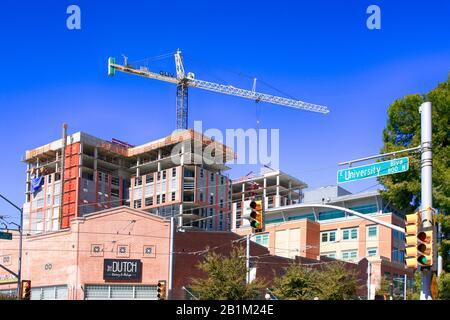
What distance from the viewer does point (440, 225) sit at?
3103 cm

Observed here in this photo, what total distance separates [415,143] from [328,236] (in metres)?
59.2

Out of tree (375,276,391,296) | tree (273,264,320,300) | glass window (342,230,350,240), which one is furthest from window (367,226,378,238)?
tree (273,264,320,300)

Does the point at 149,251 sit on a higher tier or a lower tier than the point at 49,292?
higher

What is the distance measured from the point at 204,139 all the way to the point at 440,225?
101094mm

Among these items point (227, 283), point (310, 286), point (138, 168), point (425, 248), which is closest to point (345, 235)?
point (310, 286)

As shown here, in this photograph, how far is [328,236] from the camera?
3612 inches

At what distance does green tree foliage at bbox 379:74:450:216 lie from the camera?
3127cm

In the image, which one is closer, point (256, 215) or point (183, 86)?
point (256, 215)

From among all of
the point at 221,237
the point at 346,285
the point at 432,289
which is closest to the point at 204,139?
the point at 221,237

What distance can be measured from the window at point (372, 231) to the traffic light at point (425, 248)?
236 feet

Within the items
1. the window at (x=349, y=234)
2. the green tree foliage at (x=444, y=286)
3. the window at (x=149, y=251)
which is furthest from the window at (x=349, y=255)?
the green tree foliage at (x=444, y=286)

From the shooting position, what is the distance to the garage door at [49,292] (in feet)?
196

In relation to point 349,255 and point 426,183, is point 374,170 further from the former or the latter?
point 349,255

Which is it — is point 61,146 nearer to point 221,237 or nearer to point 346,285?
point 221,237
